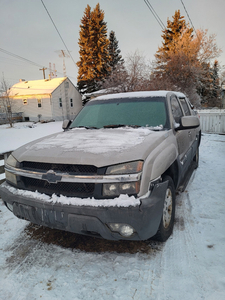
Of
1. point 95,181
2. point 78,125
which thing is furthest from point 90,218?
point 78,125

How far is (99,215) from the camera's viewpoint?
2.01 metres

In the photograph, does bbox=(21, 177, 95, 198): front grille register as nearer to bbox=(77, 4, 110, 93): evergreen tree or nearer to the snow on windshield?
the snow on windshield

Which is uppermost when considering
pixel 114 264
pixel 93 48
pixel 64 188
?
pixel 93 48

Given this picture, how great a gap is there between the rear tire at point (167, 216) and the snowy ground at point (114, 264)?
0.13 meters

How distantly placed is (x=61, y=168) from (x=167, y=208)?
1.40 m

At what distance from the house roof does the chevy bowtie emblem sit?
30.1 meters

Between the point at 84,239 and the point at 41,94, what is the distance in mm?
30799

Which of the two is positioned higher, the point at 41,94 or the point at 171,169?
the point at 41,94

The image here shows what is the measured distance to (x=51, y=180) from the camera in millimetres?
2182

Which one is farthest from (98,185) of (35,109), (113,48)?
(113,48)

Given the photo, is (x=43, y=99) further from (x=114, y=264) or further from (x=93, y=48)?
(x=114, y=264)

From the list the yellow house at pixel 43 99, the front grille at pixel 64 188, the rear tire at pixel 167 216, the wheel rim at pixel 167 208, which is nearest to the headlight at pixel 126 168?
the front grille at pixel 64 188

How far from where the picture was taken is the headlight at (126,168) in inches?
80.1

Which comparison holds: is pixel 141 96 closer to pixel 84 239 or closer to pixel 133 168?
pixel 133 168
